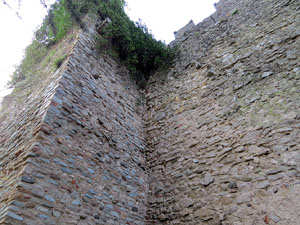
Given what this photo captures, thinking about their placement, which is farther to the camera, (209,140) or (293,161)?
(209,140)

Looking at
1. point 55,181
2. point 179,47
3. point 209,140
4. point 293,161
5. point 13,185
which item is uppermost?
point 179,47

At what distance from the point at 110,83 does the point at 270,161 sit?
3.46 m

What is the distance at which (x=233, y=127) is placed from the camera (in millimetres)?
3762

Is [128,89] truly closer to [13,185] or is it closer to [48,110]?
[48,110]

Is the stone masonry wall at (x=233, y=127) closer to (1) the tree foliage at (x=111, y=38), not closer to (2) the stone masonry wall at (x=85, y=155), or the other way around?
(2) the stone masonry wall at (x=85, y=155)

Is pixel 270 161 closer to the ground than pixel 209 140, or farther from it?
closer to the ground

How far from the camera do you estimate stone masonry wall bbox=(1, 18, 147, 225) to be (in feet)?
8.46

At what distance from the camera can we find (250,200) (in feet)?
9.73

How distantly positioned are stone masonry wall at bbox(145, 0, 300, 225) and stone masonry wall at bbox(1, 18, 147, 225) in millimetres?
525

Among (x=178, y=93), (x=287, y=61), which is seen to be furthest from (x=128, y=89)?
(x=287, y=61)

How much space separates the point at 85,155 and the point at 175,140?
186 cm

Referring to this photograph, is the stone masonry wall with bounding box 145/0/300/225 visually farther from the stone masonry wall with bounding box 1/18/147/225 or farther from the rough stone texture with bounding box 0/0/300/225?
the stone masonry wall with bounding box 1/18/147/225

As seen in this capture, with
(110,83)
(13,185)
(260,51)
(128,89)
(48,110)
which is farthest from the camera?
(128,89)

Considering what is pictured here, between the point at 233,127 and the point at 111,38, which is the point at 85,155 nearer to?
the point at 233,127
